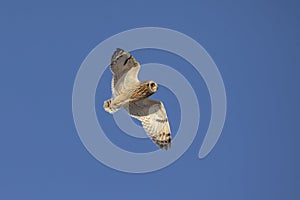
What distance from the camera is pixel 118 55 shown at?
10.7 m

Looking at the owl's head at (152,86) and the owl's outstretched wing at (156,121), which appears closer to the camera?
the owl's head at (152,86)

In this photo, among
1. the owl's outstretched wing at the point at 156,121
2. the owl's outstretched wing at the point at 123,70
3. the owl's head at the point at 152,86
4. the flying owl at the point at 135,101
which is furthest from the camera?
the owl's outstretched wing at the point at 156,121

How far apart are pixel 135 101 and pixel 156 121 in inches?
17.1

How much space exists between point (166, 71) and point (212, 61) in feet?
4.16

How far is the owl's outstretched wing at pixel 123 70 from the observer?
1067 centimetres

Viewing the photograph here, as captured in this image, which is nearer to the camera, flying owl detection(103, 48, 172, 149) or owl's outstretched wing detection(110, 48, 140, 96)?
flying owl detection(103, 48, 172, 149)

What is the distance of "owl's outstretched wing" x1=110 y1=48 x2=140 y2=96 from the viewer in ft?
35.0

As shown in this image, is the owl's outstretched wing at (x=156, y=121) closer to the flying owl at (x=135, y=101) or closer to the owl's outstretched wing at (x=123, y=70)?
the flying owl at (x=135, y=101)

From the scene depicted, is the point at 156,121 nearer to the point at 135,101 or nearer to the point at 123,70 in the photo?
the point at 135,101

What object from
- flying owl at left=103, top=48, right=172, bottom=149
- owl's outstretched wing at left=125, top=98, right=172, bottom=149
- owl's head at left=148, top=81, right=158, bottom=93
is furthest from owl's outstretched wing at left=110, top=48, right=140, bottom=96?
owl's head at left=148, top=81, right=158, bottom=93

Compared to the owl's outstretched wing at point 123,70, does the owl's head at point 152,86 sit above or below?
below

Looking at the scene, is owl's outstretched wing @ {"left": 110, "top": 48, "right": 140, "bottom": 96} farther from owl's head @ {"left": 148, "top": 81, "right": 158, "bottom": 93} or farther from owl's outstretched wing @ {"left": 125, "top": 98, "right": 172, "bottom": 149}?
owl's head @ {"left": 148, "top": 81, "right": 158, "bottom": 93}

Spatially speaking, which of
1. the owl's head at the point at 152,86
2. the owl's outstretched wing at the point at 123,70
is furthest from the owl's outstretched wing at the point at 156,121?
the owl's head at the point at 152,86

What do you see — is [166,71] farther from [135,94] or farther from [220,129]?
[220,129]
